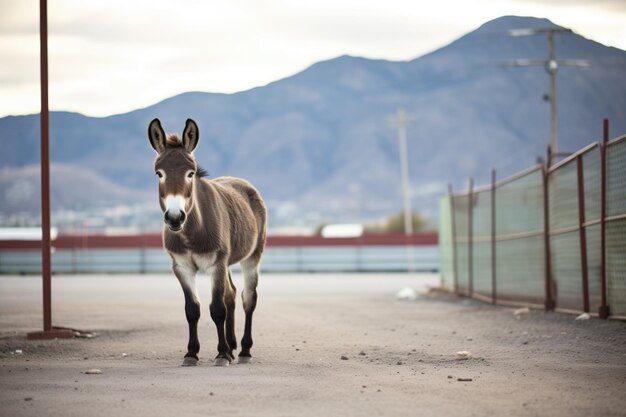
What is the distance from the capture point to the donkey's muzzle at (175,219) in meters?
9.30

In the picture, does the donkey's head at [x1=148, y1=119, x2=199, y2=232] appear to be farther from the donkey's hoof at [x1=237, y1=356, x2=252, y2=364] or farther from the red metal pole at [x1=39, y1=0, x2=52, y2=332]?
the red metal pole at [x1=39, y1=0, x2=52, y2=332]

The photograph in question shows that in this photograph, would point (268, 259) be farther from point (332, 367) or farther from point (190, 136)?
point (332, 367)

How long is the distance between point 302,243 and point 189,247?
1762 inches

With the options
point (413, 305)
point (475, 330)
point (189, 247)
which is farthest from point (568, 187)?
point (189, 247)

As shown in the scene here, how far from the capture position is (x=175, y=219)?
9.30m

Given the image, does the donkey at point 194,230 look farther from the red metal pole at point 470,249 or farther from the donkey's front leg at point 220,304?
the red metal pole at point 470,249

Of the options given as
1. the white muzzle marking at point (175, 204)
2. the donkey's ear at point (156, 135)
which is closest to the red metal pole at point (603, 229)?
the donkey's ear at point (156, 135)

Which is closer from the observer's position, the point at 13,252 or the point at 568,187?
the point at 568,187

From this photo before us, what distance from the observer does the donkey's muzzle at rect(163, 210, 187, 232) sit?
930 cm

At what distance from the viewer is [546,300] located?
17.3 metres

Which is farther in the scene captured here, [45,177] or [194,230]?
[45,177]

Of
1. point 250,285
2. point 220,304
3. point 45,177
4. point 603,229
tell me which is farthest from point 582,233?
point 45,177

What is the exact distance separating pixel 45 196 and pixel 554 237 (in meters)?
8.93

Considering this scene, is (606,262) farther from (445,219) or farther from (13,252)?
(13,252)
